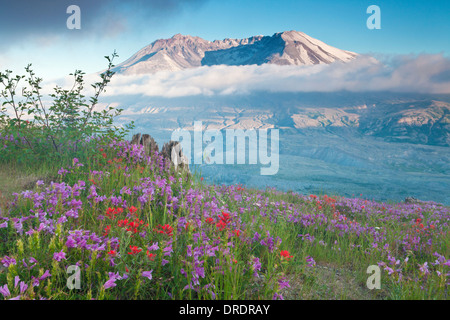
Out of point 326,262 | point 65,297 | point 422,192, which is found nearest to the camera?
point 65,297

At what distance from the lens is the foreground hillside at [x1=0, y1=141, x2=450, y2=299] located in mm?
2783

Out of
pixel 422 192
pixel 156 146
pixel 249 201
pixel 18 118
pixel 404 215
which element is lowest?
pixel 422 192

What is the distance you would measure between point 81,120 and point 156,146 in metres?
2.44

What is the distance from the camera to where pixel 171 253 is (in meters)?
3.36

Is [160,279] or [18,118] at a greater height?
[18,118]

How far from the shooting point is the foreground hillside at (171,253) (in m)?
2.78

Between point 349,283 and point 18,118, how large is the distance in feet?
28.7

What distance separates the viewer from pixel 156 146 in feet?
30.5
